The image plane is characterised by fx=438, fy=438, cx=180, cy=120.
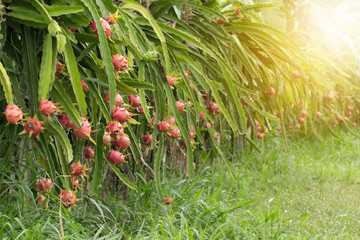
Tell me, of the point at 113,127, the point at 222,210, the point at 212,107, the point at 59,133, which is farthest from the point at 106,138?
the point at 212,107

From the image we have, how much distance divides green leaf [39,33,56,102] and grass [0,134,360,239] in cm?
48

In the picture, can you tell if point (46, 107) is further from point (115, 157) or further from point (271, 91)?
point (271, 91)

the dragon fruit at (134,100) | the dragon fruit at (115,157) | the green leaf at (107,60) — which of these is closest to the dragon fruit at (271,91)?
the dragon fruit at (134,100)

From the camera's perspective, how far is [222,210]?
1.98m

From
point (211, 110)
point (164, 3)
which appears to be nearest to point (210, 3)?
point (164, 3)

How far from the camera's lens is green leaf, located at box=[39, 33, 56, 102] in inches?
48.9

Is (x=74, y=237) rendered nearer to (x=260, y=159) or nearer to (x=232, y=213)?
(x=232, y=213)

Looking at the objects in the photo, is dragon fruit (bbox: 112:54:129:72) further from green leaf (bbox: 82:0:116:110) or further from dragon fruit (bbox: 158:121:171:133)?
dragon fruit (bbox: 158:121:171:133)

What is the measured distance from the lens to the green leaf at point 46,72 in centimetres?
124

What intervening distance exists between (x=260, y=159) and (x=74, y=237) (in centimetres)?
181

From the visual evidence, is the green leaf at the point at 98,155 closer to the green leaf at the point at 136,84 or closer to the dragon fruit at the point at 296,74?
the green leaf at the point at 136,84

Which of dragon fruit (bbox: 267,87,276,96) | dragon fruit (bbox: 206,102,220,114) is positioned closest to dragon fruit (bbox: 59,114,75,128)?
dragon fruit (bbox: 206,102,220,114)

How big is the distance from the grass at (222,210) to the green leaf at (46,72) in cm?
48

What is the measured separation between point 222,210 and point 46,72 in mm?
1068
